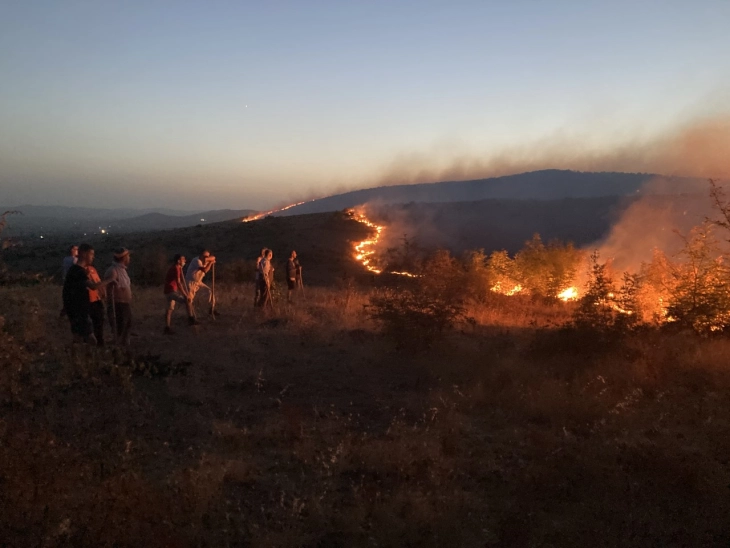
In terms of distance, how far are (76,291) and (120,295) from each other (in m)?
0.85

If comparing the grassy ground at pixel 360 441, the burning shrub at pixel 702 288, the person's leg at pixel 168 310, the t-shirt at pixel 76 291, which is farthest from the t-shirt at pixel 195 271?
the burning shrub at pixel 702 288

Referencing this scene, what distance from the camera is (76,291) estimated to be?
8164 mm

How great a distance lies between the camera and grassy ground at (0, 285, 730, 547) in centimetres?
427

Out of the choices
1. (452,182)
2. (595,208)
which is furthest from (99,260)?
(452,182)

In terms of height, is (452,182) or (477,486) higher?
(452,182)

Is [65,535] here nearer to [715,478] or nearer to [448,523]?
[448,523]

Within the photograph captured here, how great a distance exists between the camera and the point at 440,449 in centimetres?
589

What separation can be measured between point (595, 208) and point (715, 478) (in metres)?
71.1

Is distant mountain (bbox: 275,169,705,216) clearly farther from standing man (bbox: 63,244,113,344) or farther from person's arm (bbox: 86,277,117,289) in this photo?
standing man (bbox: 63,244,113,344)

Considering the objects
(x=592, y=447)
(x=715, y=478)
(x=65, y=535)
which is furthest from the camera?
(x=592, y=447)

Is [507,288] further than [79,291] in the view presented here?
Yes

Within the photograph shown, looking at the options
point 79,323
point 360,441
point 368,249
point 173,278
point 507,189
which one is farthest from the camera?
point 507,189

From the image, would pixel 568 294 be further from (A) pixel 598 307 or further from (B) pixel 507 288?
(A) pixel 598 307

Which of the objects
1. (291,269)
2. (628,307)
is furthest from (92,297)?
(628,307)
